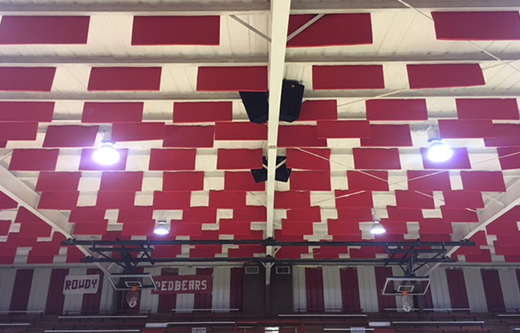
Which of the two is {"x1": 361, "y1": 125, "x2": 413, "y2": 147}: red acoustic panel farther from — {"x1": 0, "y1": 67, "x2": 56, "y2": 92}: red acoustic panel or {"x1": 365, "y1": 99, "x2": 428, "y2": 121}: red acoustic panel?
{"x1": 0, "y1": 67, "x2": 56, "y2": 92}: red acoustic panel

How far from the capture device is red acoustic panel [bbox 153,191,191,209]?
9812mm

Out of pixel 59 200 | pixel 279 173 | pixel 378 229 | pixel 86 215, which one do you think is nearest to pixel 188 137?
pixel 279 173

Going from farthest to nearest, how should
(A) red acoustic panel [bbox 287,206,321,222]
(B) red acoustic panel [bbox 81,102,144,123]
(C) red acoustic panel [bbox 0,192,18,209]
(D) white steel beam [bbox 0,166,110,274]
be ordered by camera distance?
1. (A) red acoustic panel [bbox 287,206,321,222]
2. (C) red acoustic panel [bbox 0,192,18,209]
3. (D) white steel beam [bbox 0,166,110,274]
4. (B) red acoustic panel [bbox 81,102,144,123]

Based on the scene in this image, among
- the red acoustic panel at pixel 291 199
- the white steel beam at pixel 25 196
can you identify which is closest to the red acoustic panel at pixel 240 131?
the red acoustic panel at pixel 291 199

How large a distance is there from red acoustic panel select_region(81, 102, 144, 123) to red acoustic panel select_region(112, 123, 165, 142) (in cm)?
36

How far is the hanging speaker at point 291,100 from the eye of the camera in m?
6.27

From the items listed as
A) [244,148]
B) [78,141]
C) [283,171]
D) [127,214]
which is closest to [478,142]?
[283,171]

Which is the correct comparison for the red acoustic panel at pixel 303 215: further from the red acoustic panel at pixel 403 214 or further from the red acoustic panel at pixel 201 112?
the red acoustic panel at pixel 201 112

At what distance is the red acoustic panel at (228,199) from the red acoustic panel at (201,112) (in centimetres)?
361

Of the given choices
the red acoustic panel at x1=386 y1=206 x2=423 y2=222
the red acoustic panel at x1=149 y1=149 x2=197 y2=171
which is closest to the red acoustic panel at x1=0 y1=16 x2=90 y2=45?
the red acoustic panel at x1=149 y1=149 x2=197 y2=171

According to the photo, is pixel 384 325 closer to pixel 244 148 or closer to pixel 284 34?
pixel 244 148

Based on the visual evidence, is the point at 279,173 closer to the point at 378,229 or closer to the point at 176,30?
the point at 176,30

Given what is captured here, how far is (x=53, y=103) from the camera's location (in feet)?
21.2

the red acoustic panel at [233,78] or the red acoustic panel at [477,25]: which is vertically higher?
the red acoustic panel at [233,78]
